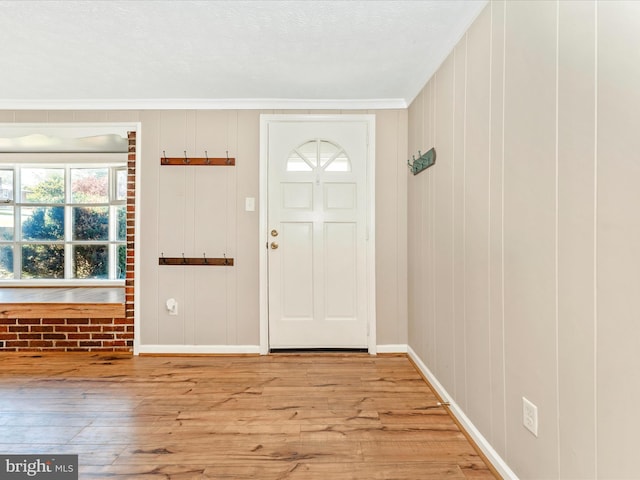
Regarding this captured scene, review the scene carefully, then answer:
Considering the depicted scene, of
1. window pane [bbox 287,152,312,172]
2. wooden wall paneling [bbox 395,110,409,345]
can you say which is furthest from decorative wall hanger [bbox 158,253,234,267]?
wooden wall paneling [bbox 395,110,409,345]

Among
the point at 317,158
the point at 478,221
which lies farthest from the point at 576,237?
the point at 317,158

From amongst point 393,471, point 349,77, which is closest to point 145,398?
point 393,471

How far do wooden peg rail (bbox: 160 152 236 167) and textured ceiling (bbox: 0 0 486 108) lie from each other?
0.49 m

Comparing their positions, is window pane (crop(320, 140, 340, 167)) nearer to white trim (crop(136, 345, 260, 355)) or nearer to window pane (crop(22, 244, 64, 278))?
white trim (crop(136, 345, 260, 355))

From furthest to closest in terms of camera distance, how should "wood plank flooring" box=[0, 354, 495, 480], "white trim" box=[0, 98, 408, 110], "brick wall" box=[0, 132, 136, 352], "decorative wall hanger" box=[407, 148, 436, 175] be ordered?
"brick wall" box=[0, 132, 136, 352] < "white trim" box=[0, 98, 408, 110] < "decorative wall hanger" box=[407, 148, 436, 175] < "wood plank flooring" box=[0, 354, 495, 480]

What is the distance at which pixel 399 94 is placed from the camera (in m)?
2.95

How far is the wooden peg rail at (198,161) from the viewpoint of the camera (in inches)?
122

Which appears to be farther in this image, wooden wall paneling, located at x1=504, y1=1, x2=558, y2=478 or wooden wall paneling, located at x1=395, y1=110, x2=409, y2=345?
wooden wall paneling, located at x1=395, y1=110, x2=409, y2=345

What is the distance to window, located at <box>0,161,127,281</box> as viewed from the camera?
4621 millimetres

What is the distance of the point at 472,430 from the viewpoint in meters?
1.81

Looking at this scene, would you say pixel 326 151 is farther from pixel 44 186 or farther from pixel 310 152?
pixel 44 186

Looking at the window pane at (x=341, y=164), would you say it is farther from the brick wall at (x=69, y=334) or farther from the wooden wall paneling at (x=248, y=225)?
the brick wall at (x=69, y=334)

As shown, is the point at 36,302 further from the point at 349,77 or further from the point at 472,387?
the point at 472,387

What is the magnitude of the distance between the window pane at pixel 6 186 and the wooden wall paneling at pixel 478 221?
5.43 metres
